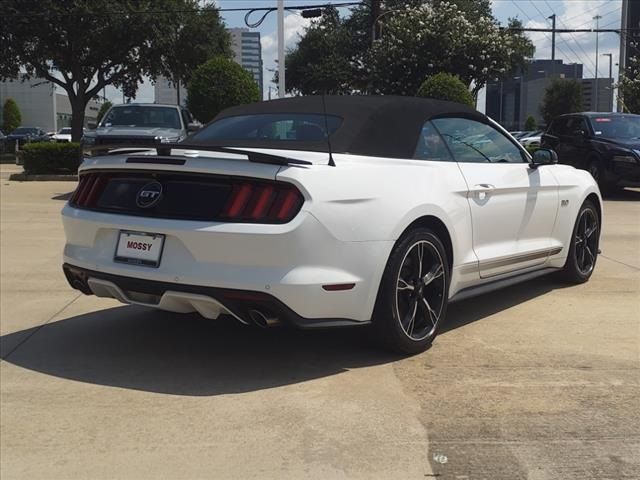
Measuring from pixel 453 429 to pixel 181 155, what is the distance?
6.69ft

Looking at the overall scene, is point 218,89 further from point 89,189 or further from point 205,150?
point 205,150

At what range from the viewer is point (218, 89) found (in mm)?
17922

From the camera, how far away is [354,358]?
14.2ft

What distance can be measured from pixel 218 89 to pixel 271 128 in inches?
534

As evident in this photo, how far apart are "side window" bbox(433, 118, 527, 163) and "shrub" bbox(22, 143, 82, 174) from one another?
1362 cm

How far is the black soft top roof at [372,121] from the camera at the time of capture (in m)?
4.30

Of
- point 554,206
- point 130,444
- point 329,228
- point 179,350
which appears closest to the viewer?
point 130,444

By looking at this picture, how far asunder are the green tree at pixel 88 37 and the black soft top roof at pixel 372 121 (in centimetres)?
2269

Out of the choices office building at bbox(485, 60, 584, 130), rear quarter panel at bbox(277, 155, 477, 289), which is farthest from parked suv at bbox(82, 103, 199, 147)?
office building at bbox(485, 60, 584, 130)

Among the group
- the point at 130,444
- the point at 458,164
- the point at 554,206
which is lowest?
the point at 130,444

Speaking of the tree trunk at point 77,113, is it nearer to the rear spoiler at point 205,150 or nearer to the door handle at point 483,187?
the rear spoiler at point 205,150

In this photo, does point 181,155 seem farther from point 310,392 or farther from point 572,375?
point 572,375

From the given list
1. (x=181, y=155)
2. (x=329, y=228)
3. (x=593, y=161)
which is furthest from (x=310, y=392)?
(x=593, y=161)

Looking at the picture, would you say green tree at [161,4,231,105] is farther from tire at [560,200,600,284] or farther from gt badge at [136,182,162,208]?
gt badge at [136,182,162,208]
